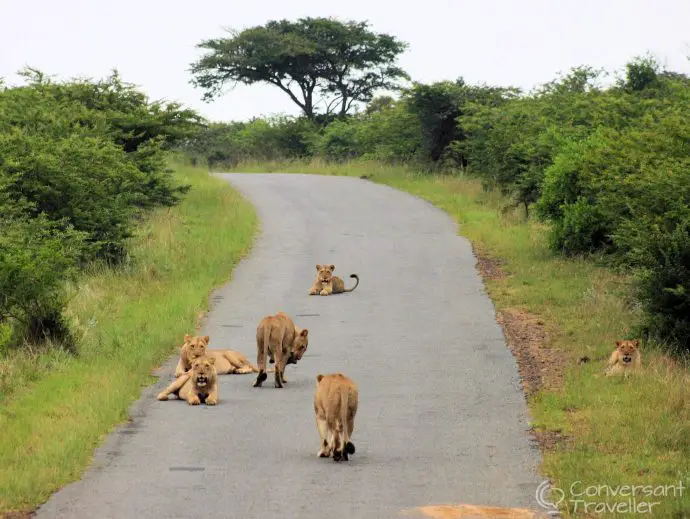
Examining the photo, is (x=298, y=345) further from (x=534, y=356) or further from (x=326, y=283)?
(x=326, y=283)

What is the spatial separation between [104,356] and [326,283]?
Result: 6.82 metres

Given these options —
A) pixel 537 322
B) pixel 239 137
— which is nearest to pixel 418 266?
pixel 537 322

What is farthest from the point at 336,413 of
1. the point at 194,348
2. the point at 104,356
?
the point at 104,356

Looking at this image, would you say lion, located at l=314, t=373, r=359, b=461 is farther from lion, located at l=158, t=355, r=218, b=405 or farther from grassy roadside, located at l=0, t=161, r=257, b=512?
lion, located at l=158, t=355, r=218, b=405

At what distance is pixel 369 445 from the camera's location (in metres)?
11.8

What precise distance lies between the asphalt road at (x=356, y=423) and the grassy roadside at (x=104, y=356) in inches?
11.2

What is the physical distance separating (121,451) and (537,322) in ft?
31.4

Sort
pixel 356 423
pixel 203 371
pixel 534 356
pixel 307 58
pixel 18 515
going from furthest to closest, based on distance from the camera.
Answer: pixel 307 58 < pixel 534 356 < pixel 203 371 < pixel 356 423 < pixel 18 515

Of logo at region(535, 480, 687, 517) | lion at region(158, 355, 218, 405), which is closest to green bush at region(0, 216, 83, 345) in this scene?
lion at region(158, 355, 218, 405)

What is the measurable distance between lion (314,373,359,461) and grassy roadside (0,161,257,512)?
214 cm

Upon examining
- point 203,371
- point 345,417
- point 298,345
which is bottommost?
point 203,371

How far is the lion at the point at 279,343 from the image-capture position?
14.3m

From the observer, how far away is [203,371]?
1365cm

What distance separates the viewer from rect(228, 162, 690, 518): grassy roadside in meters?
10.2
